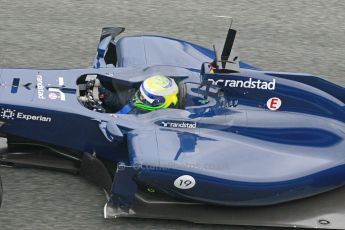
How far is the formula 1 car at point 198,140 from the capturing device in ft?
19.8

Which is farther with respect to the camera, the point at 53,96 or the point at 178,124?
the point at 53,96

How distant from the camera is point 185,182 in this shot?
5957mm

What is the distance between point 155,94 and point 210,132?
1.75 feet

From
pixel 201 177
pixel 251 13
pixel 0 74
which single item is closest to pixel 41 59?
pixel 0 74

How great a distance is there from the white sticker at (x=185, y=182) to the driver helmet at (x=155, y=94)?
762 millimetres

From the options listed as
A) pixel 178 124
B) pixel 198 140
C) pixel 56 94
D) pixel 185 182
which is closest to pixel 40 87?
pixel 56 94

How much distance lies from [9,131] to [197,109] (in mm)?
1497

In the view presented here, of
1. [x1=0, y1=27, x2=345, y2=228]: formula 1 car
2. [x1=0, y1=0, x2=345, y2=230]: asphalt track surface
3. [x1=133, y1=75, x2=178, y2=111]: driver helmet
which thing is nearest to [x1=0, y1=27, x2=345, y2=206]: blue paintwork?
[x1=0, y1=27, x2=345, y2=228]: formula 1 car

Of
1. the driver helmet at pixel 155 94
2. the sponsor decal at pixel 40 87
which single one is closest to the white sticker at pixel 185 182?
the driver helmet at pixel 155 94

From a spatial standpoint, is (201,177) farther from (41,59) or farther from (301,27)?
(301,27)

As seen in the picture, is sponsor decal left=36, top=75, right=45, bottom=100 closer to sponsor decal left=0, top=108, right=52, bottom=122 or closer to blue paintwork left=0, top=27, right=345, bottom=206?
blue paintwork left=0, top=27, right=345, bottom=206

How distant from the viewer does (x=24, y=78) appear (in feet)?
21.7

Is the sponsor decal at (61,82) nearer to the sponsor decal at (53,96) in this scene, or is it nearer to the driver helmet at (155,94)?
the sponsor decal at (53,96)

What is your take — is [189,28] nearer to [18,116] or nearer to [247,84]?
[247,84]
